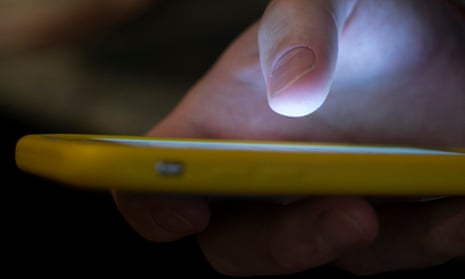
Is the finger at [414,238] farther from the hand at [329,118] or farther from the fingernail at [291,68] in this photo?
the fingernail at [291,68]

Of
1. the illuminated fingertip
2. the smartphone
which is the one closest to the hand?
the illuminated fingertip

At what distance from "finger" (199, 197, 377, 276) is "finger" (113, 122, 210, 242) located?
2.7 inches

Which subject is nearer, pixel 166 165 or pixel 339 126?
pixel 166 165

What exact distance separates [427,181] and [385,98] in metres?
0.39

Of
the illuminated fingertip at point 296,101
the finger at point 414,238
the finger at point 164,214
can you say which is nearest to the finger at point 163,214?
the finger at point 164,214

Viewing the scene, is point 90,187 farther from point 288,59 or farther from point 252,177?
point 288,59

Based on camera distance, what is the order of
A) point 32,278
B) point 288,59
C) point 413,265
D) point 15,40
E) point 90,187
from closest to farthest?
point 90,187
point 288,59
point 413,265
point 32,278
point 15,40

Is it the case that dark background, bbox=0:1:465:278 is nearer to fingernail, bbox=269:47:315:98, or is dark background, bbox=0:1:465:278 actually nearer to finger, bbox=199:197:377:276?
finger, bbox=199:197:377:276

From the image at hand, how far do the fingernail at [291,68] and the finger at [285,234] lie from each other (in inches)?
4.4

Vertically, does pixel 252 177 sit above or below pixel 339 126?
above

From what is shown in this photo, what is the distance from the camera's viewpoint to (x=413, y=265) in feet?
2.39

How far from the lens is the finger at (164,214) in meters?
0.58

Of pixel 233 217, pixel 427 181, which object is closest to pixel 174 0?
pixel 233 217

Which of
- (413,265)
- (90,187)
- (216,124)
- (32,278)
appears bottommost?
(32,278)
